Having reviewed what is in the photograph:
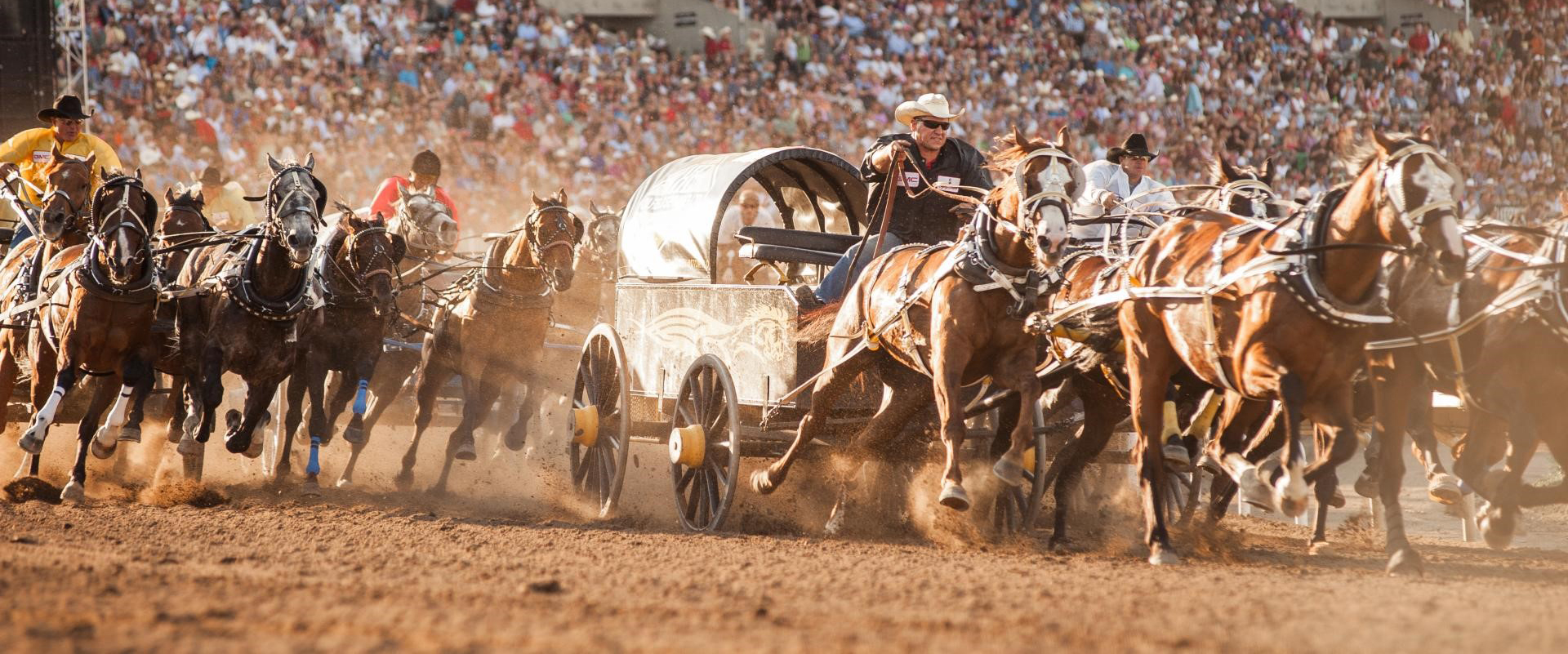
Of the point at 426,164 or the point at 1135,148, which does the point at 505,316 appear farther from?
the point at 1135,148

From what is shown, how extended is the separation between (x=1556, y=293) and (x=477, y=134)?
15278mm

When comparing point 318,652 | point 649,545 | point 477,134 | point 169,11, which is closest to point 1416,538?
point 649,545

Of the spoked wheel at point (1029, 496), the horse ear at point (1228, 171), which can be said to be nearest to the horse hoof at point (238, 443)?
the spoked wheel at point (1029, 496)

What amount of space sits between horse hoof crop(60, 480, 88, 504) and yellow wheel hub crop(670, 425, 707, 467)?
3.34m

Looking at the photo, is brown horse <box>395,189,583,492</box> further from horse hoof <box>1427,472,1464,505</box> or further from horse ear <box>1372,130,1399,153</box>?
horse ear <box>1372,130,1399,153</box>

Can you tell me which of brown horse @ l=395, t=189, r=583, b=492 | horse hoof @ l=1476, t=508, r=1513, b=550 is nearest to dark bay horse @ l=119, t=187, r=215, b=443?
brown horse @ l=395, t=189, r=583, b=492

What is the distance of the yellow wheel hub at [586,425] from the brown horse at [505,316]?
1.42 metres

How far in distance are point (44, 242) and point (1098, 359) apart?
241 inches

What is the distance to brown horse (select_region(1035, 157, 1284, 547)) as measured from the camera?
22.1 feet

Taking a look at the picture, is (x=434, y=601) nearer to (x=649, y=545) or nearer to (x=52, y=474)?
(x=649, y=545)

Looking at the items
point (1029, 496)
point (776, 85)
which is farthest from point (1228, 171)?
point (776, 85)

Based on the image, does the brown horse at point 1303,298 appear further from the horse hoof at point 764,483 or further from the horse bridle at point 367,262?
the horse bridle at point 367,262

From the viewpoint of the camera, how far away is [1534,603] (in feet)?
16.5

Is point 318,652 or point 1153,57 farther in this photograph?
point 1153,57
